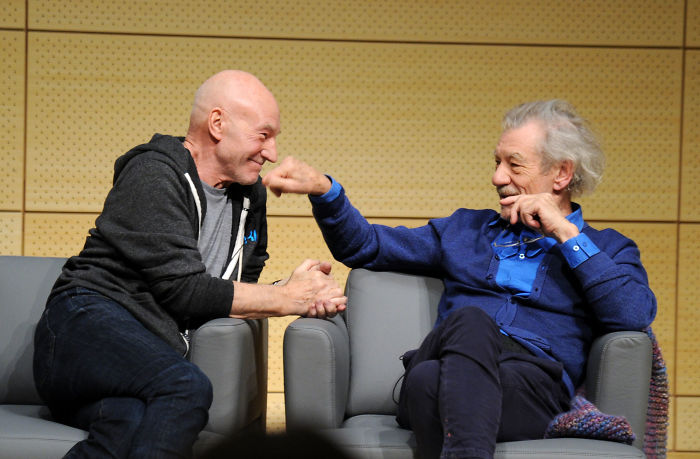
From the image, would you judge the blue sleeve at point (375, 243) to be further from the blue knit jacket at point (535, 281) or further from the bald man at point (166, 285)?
the bald man at point (166, 285)

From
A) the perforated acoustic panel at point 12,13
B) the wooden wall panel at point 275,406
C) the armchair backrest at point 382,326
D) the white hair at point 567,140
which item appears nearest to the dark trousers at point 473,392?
the armchair backrest at point 382,326

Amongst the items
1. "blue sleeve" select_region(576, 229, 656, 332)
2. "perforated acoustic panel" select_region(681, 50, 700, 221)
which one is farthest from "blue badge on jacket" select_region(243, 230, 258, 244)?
"perforated acoustic panel" select_region(681, 50, 700, 221)

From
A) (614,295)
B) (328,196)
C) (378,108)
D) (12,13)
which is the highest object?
(12,13)

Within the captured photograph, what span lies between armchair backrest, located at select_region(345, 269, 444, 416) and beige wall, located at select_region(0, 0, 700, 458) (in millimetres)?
865

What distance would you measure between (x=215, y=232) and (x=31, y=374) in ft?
2.22

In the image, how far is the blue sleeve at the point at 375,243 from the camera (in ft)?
8.49

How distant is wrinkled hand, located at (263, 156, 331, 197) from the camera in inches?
95.4

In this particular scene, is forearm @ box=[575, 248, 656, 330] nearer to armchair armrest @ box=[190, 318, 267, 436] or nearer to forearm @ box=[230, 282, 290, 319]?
forearm @ box=[230, 282, 290, 319]

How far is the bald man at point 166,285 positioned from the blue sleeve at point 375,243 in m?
0.12

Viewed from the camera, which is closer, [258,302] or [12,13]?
[258,302]

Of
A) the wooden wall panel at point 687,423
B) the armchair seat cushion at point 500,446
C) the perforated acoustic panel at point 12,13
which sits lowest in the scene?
the wooden wall panel at point 687,423

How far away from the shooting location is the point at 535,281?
7.98 feet

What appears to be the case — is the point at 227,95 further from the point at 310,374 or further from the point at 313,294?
the point at 310,374

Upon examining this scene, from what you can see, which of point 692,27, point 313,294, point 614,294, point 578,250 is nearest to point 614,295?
point 614,294
